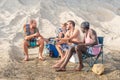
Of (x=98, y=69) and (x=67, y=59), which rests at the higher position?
(x=67, y=59)

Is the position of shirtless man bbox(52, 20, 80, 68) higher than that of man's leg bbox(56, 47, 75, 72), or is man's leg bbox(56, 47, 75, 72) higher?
shirtless man bbox(52, 20, 80, 68)

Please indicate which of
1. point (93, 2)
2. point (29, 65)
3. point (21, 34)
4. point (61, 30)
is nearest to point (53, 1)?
point (93, 2)

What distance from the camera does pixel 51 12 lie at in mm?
14422

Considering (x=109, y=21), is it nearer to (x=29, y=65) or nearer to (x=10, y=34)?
(x=10, y=34)

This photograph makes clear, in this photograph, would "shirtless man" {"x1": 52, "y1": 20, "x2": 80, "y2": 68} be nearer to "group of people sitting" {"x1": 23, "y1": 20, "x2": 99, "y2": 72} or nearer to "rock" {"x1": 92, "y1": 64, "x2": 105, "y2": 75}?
"group of people sitting" {"x1": 23, "y1": 20, "x2": 99, "y2": 72}

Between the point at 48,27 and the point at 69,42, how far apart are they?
4.26 meters

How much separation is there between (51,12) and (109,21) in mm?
2493

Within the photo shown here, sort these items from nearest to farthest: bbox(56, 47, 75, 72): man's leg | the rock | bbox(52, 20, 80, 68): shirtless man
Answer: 1. the rock
2. bbox(56, 47, 75, 72): man's leg
3. bbox(52, 20, 80, 68): shirtless man

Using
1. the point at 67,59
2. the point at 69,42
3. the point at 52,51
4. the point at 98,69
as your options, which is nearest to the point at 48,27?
the point at 52,51

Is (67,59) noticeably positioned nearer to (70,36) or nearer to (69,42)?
(69,42)

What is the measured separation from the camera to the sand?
8492mm

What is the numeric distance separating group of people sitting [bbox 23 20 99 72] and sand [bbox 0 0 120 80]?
13.0 inches

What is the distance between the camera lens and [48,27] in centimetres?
1324

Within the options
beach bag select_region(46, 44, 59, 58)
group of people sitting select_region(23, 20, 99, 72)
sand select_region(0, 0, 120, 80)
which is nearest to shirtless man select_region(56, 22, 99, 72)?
group of people sitting select_region(23, 20, 99, 72)
